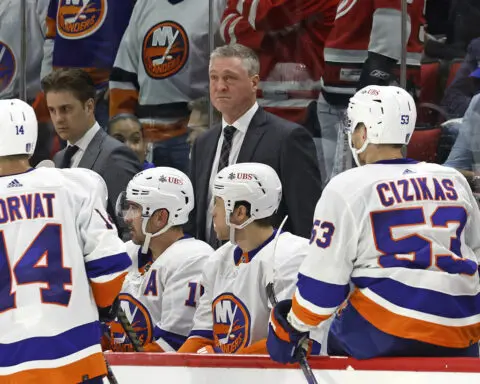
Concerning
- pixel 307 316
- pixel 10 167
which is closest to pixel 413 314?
pixel 307 316

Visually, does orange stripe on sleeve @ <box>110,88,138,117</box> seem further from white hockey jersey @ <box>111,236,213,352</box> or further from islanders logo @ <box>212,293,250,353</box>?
islanders logo @ <box>212,293,250,353</box>

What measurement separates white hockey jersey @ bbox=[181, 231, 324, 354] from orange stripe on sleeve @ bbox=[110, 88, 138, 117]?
5.17 feet

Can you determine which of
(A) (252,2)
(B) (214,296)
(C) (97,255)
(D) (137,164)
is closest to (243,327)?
(B) (214,296)

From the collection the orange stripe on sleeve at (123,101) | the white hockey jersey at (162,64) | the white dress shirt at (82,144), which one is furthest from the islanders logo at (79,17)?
the white dress shirt at (82,144)

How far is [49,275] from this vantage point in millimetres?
2721

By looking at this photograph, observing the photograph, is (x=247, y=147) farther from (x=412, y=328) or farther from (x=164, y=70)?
(x=412, y=328)

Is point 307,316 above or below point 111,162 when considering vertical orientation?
below

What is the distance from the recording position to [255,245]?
340 centimetres

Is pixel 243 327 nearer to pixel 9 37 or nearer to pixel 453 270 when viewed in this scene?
pixel 453 270

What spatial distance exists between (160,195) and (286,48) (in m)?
1.01

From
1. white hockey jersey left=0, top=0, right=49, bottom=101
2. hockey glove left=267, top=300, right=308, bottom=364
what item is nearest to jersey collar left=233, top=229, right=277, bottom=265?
hockey glove left=267, top=300, right=308, bottom=364

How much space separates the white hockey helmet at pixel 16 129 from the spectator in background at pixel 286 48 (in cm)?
171

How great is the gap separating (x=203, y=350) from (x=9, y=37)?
92.5 inches

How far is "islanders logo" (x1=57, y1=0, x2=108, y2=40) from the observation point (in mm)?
5047
